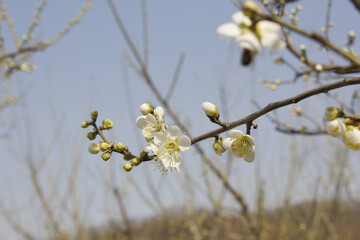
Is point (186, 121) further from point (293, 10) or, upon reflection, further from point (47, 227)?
point (47, 227)

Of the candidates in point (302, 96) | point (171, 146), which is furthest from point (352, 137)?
point (171, 146)

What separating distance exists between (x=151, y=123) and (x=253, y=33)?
60 centimetres

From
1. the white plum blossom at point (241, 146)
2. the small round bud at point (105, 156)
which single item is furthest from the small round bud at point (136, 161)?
the white plum blossom at point (241, 146)

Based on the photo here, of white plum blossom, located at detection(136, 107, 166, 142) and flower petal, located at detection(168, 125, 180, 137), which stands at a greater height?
white plum blossom, located at detection(136, 107, 166, 142)

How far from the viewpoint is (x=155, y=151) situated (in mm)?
1111

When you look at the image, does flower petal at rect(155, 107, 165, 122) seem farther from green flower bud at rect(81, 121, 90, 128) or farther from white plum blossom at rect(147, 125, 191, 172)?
green flower bud at rect(81, 121, 90, 128)

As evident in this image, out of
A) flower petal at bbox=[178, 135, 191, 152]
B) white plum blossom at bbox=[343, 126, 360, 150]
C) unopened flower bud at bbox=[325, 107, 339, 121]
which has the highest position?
flower petal at bbox=[178, 135, 191, 152]

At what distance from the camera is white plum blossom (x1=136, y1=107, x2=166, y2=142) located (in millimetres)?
1185

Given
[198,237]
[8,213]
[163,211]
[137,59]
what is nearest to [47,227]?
[8,213]

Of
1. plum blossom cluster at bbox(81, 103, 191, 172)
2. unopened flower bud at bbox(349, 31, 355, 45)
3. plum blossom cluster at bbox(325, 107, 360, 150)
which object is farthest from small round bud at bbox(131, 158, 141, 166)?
unopened flower bud at bbox(349, 31, 355, 45)

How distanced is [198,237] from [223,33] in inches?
94.4

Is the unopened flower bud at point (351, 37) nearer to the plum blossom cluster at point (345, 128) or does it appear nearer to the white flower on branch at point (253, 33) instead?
the plum blossom cluster at point (345, 128)

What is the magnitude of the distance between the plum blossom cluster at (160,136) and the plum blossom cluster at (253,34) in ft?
1.56

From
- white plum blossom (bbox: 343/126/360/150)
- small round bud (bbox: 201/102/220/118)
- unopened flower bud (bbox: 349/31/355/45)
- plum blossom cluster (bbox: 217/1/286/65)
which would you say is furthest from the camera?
unopened flower bud (bbox: 349/31/355/45)
